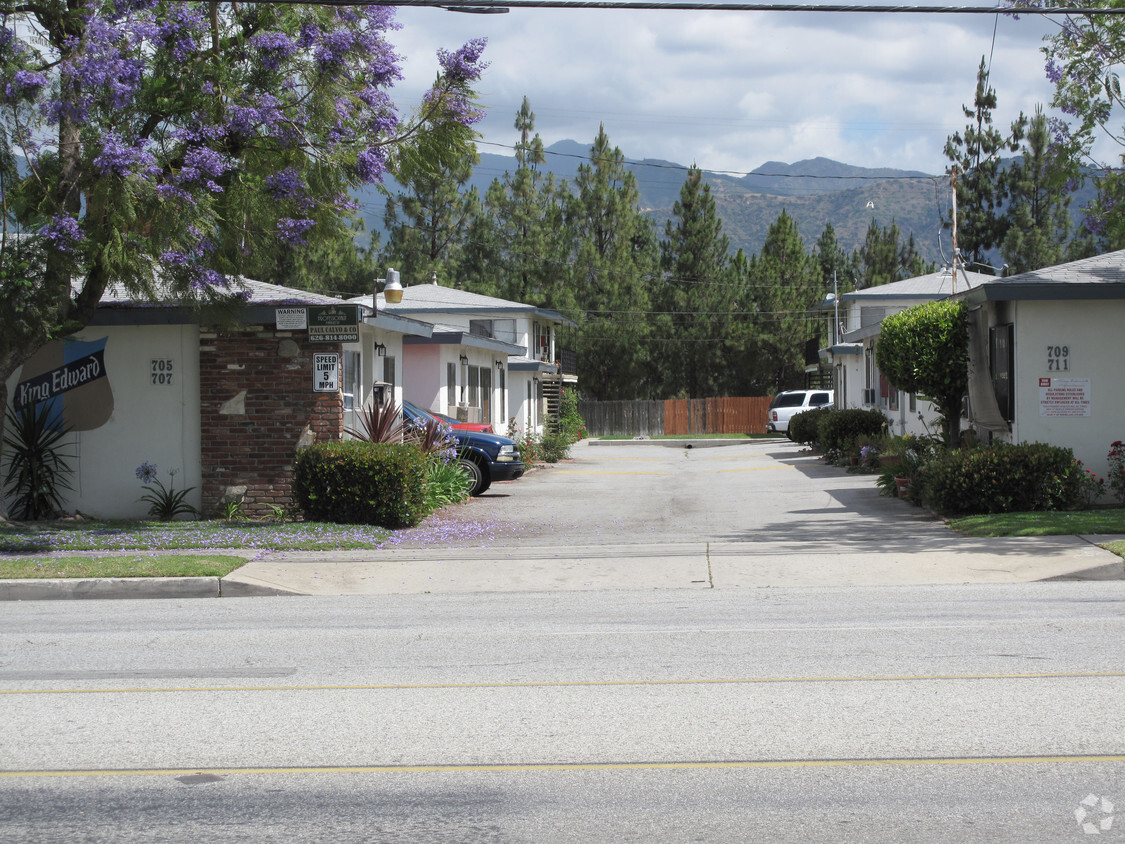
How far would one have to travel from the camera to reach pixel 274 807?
483cm

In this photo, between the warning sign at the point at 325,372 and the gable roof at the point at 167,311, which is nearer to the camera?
the gable roof at the point at 167,311

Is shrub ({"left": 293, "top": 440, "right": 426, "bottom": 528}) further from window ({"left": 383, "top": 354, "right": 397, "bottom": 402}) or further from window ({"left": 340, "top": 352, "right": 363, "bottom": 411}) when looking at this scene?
window ({"left": 383, "top": 354, "right": 397, "bottom": 402})

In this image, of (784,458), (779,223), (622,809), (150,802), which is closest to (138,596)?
(150,802)

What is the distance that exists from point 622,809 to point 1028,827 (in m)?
1.66

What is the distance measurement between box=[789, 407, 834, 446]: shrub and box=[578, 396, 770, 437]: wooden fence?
13462 millimetres

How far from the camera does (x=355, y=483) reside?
15.2 m

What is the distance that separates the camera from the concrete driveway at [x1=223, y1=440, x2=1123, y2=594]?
11.5 meters

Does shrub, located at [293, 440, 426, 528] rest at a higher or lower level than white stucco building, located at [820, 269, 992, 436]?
lower

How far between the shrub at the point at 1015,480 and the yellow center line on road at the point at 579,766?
10.3m

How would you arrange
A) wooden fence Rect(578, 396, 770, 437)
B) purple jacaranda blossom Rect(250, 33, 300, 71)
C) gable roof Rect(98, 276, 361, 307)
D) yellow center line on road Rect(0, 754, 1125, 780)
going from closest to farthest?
1. yellow center line on road Rect(0, 754, 1125, 780)
2. purple jacaranda blossom Rect(250, 33, 300, 71)
3. gable roof Rect(98, 276, 361, 307)
4. wooden fence Rect(578, 396, 770, 437)

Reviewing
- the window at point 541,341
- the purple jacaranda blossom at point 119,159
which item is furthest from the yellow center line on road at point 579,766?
the window at point 541,341

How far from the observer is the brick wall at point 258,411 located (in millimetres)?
15938

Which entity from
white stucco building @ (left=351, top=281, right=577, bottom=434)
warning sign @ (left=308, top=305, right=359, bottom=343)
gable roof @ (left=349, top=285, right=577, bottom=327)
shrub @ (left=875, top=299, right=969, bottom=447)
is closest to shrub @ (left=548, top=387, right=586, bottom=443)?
white stucco building @ (left=351, top=281, right=577, bottom=434)

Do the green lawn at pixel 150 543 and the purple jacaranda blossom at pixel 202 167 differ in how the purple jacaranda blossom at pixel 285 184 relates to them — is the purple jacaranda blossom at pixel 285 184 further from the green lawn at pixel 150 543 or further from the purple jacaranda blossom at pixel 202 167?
the green lawn at pixel 150 543
